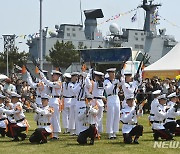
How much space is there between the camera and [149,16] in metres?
77.6

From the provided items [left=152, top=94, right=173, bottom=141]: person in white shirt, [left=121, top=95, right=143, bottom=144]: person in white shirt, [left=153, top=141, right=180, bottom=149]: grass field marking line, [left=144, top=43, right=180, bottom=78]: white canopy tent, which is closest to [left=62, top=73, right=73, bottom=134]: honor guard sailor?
[left=121, top=95, right=143, bottom=144]: person in white shirt

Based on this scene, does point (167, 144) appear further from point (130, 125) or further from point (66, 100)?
point (66, 100)

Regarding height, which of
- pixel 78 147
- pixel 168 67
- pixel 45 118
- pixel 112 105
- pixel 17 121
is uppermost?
pixel 168 67

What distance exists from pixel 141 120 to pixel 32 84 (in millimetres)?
6519

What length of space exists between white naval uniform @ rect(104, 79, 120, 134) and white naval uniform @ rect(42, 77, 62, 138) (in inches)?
54.7

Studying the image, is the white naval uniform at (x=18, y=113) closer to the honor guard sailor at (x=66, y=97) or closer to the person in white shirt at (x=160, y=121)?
the honor guard sailor at (x=66, y=97)

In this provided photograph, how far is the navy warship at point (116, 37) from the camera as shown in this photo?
248ft

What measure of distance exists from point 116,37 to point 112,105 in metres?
64.7

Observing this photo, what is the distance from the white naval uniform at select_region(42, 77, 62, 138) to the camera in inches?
478

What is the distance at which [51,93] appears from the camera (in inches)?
496

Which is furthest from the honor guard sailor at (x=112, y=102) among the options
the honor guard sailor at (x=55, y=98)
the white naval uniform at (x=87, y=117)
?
the honor guard sailor at (x=55, y=98)

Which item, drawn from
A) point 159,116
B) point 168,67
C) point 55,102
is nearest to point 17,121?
point 55,102

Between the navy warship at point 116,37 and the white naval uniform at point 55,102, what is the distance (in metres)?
61.8

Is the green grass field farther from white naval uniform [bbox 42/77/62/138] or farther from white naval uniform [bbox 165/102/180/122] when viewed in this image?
white naval uniform [bbox 165/102/180/122]
